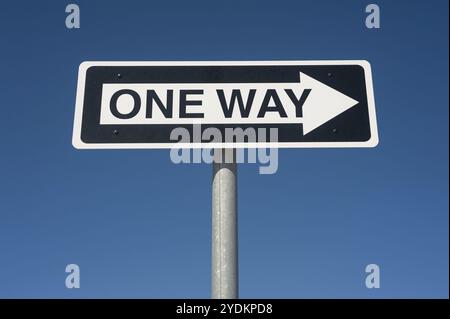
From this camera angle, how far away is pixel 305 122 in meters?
1.76

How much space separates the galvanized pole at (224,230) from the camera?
1494 millimetres

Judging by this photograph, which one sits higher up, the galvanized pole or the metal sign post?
the metal sign post

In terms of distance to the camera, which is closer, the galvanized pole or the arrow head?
the galvanized pole

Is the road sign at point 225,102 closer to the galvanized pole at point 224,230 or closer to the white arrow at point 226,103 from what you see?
the white arrow at point 226,103

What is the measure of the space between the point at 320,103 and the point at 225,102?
37 cm

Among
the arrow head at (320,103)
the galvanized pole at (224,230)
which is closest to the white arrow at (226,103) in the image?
the arrow head at (320,103)

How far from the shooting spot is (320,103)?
5.95 ft

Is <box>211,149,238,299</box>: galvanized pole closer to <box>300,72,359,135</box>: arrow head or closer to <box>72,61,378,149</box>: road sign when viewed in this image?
<box>72,61,378,149</box>: road sign

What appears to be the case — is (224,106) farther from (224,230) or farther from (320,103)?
(224,230)

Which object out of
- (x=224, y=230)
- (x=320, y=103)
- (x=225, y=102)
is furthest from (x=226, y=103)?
(x=224, y=230)

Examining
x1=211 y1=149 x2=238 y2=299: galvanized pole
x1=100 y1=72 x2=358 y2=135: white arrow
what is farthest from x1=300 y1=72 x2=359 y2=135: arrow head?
x1=211 y1=149 x2=238 y2=299: galvanized pole

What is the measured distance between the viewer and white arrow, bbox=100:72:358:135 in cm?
175

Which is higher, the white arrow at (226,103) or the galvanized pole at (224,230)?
the white arrow at (226,103)
